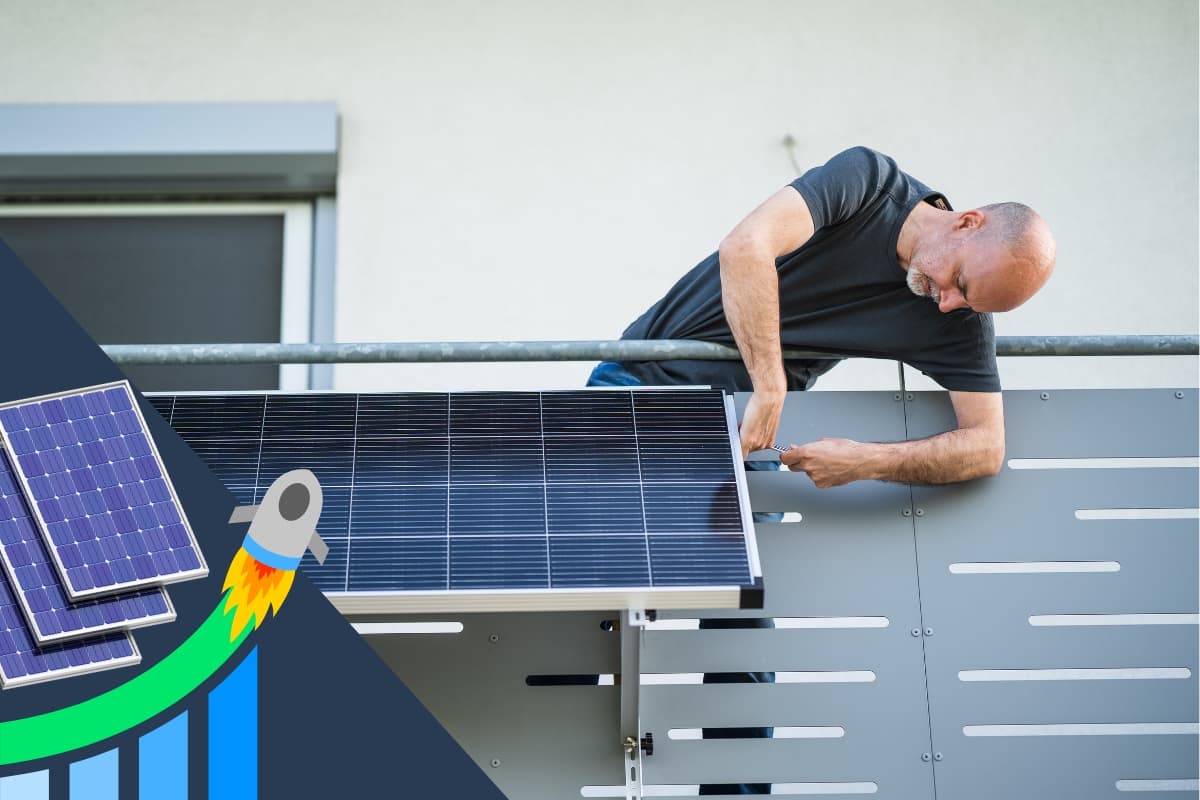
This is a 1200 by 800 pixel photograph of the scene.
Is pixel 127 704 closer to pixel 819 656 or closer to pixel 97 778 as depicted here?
pixel 97 778

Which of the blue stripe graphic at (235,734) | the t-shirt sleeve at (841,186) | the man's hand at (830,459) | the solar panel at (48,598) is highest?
the t-shirt sleeve at (841,186)

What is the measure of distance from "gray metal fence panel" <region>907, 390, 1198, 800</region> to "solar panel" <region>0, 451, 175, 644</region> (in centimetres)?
218

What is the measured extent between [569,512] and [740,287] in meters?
0.77

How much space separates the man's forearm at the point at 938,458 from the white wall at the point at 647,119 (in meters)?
2.15

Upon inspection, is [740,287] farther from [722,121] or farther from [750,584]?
[722,121]

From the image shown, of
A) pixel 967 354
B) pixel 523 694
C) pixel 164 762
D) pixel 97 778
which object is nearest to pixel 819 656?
pixel 523 694

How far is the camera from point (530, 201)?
7.16m

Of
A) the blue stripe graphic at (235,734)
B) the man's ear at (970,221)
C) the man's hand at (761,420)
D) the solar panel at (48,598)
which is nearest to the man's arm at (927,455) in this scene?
the man's hand at (761,420)

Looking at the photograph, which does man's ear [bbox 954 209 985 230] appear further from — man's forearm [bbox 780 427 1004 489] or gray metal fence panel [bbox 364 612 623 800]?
gray metal fence panel [bbox 364 612 623 800]

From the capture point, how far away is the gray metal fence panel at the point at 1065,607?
4.69 metres

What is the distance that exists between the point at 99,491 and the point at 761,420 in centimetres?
175

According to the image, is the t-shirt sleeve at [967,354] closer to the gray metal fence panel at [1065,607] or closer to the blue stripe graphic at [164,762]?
the gray metal fence panel at [1065,607]

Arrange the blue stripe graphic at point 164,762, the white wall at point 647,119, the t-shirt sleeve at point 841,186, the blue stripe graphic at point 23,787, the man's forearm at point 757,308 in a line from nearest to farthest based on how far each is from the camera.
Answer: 1. the blue stripe graphic at point 23,787
2. the blue stripe graphic at point 164,762
3. the man's forearm at point 757,308
4. the t-shirt sleeve at point 841,186
5. the white wall at point 647,119

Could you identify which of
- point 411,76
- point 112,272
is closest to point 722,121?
point 411,76
